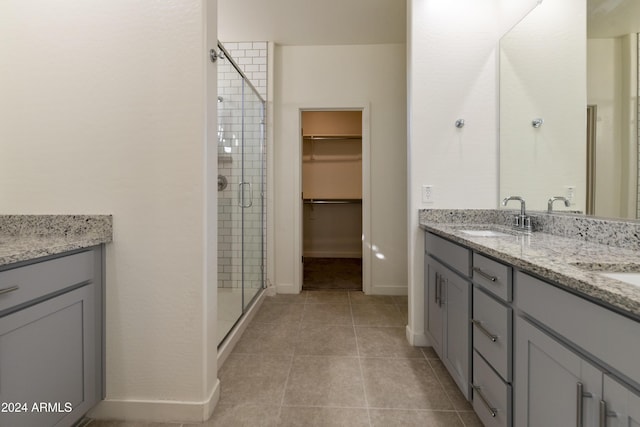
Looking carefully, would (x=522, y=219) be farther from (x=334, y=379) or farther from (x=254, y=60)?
(x=254, y=60)

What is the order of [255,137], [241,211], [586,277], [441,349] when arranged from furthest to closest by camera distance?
[255,137], [241,211], [441,349], [586,277]

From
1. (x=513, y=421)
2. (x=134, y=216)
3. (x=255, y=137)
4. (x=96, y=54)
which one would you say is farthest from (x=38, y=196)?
(x=513, y=421)

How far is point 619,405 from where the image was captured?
2.15 ft

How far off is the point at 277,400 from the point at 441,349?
1.00 metres

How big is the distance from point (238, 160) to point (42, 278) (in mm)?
1800

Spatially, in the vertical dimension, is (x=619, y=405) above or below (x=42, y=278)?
below

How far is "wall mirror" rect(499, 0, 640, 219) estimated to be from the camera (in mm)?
1238

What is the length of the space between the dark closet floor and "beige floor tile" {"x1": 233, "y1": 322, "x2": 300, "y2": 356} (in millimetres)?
1110

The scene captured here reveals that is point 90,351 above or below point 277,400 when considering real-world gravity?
above

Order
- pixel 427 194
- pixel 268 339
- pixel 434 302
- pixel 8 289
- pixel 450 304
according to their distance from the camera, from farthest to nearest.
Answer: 1. pixel 268 339
2. pixel 427 194
3. pixel 434 302
4. pixel 450 304
5. pixel 8 289

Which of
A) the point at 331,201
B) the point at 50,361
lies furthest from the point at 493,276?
the point at 331,201

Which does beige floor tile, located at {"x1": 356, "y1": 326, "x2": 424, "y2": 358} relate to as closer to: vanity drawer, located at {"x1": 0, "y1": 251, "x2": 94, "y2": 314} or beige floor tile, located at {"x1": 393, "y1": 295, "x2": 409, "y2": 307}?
beige floor tile, located at {"x1": 393, "y1": 295, "x2": 409, "y2": 307}

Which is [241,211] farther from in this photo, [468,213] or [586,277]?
[586,277]

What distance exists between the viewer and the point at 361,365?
6.26 feet
